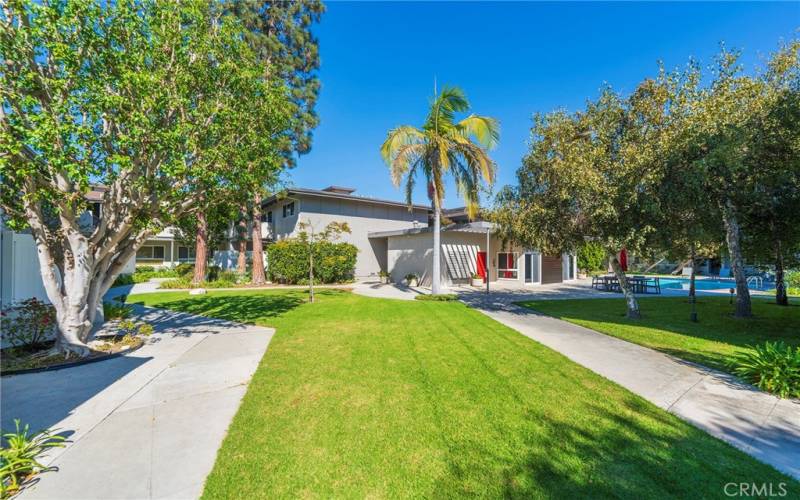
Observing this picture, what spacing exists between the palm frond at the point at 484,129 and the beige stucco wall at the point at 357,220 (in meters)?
9.31

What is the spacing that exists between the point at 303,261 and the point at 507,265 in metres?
13.1

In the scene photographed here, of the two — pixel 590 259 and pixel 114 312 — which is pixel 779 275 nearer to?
pixel 590 259

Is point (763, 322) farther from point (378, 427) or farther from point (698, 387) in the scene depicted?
point (378, 427)

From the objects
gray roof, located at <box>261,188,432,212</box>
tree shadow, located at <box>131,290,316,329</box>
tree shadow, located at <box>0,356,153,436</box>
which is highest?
gray roof, located at <box>261,188,432,212</box>

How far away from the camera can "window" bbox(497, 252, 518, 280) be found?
2153 cm

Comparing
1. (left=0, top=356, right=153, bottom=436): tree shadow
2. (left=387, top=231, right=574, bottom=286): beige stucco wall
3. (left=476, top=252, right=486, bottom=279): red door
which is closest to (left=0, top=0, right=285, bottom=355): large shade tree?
(left=0, top=356, right=153, bottom=436): tree shadow

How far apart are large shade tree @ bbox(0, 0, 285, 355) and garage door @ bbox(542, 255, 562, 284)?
19.8m

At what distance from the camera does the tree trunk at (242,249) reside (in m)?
23.6

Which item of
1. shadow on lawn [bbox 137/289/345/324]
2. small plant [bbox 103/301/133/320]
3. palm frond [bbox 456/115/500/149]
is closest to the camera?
small plant [bbox 103/301/133/320]

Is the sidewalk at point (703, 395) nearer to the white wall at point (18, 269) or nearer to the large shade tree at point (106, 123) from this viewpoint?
the large shade tree at point (106, 123)

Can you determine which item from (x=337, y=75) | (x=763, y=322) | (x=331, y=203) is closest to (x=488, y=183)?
(x=763, y=322)

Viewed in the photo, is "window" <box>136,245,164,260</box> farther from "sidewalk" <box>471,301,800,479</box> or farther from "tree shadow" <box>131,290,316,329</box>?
"sidewalk" <box>471,301,800,479</box>

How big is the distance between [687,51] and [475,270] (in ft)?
45.0

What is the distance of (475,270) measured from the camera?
67.1 feet
